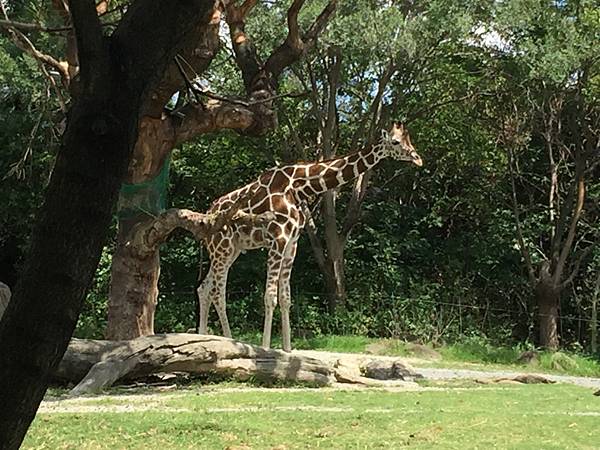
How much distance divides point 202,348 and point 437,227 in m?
11.7

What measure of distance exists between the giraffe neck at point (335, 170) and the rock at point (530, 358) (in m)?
4.66

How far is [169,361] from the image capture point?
9164 mm

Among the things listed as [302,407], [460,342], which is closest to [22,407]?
[302,407]

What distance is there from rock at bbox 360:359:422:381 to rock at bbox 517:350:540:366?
413 cm

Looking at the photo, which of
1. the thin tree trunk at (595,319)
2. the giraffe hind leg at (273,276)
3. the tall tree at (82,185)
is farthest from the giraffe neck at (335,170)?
the tall tree at (82,185)

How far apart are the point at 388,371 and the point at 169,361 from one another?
299 centimetres

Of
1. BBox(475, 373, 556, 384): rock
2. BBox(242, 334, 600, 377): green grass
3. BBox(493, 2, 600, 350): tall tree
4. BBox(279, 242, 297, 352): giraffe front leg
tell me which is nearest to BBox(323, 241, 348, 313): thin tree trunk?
BBox(242, 334, 600, 377): green grass

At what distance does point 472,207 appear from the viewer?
1975cm

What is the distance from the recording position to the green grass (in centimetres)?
1396

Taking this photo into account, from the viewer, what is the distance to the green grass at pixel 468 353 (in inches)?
550

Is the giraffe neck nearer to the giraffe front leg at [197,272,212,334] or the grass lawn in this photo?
the giraffe front leg at [197,272,212,334]

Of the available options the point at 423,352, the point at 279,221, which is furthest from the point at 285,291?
the point at 423,352

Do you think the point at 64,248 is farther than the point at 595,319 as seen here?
No

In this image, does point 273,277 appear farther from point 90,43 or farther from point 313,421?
point 90,43
